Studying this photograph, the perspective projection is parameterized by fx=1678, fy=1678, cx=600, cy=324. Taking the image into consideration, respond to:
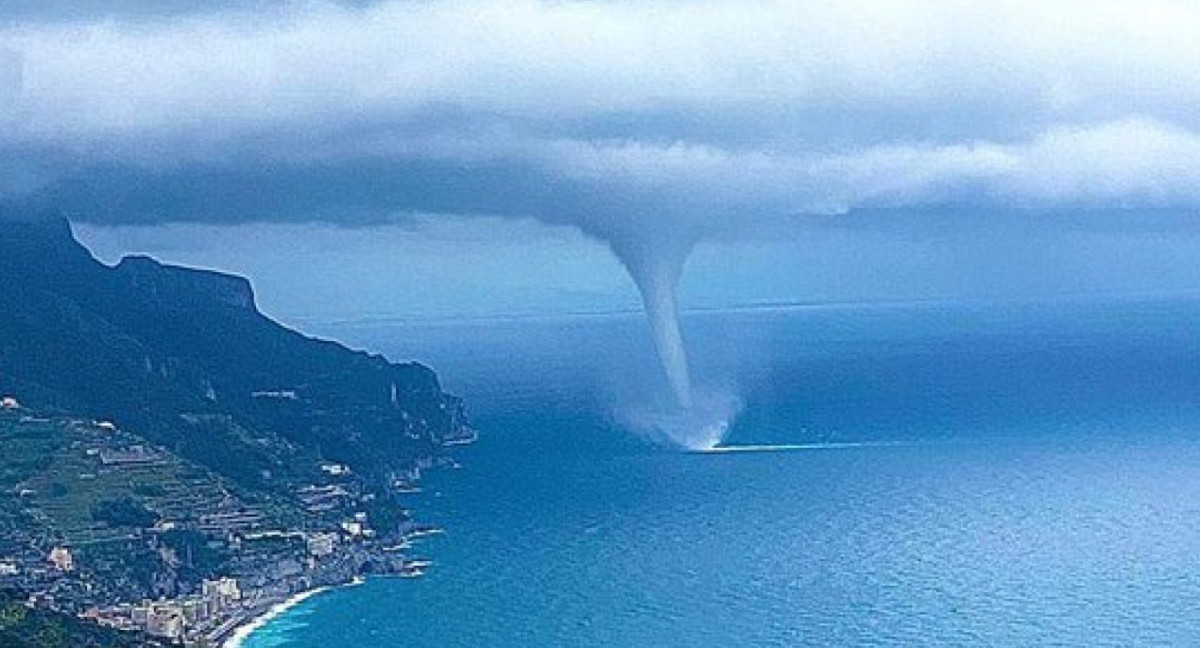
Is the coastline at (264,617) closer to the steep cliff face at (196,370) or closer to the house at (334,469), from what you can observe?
the steep cliff face at (196,370)

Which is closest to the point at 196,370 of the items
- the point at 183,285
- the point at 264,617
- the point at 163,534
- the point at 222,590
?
the point at 183,285

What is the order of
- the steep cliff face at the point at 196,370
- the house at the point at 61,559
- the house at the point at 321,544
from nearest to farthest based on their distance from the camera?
the house at the point at 61,559 < the house at the point at 321,544 < the steep cliff face at the point at 196,370

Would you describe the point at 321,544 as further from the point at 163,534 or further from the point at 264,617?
the point at 264,617

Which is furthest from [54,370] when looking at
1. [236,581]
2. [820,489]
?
[820,489]

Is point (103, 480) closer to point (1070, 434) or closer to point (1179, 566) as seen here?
point (1179, 566)

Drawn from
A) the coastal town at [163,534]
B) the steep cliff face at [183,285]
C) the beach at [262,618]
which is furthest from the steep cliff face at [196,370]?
the beach at [262,618]

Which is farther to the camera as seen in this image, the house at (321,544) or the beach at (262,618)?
the house at (321,544)
